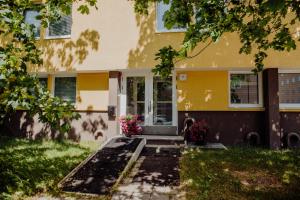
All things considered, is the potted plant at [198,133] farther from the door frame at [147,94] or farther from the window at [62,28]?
the window at [62,28]

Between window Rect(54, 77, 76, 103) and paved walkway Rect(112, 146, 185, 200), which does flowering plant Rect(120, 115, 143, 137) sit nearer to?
paved walkway Rect(112, 146, 185, 200)

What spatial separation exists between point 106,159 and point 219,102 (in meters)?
5.33

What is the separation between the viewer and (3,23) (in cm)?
489

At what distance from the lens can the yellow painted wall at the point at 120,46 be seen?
9.92 metres

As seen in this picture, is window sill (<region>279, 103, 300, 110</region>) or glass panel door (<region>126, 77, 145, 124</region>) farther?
glass panel door (<region>126, 77, 145, 124</region>)

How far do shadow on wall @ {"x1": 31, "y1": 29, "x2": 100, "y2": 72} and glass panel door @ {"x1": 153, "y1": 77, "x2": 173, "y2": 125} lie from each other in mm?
3038

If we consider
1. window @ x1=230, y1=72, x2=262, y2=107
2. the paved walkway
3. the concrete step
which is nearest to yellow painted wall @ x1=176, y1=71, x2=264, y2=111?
window @ x1=230, y1=72, x2=262, y2=107

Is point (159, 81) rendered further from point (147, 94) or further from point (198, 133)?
point (198, 133)

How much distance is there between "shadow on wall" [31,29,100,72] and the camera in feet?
35.9

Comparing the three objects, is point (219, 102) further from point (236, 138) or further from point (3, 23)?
point (3, 23)

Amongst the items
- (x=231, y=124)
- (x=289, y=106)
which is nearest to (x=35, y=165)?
(x=231, y=124)

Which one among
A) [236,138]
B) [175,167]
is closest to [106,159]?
[175,167]

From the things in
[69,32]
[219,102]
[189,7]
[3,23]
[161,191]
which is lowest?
[161,191]

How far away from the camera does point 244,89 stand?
10.8 m
